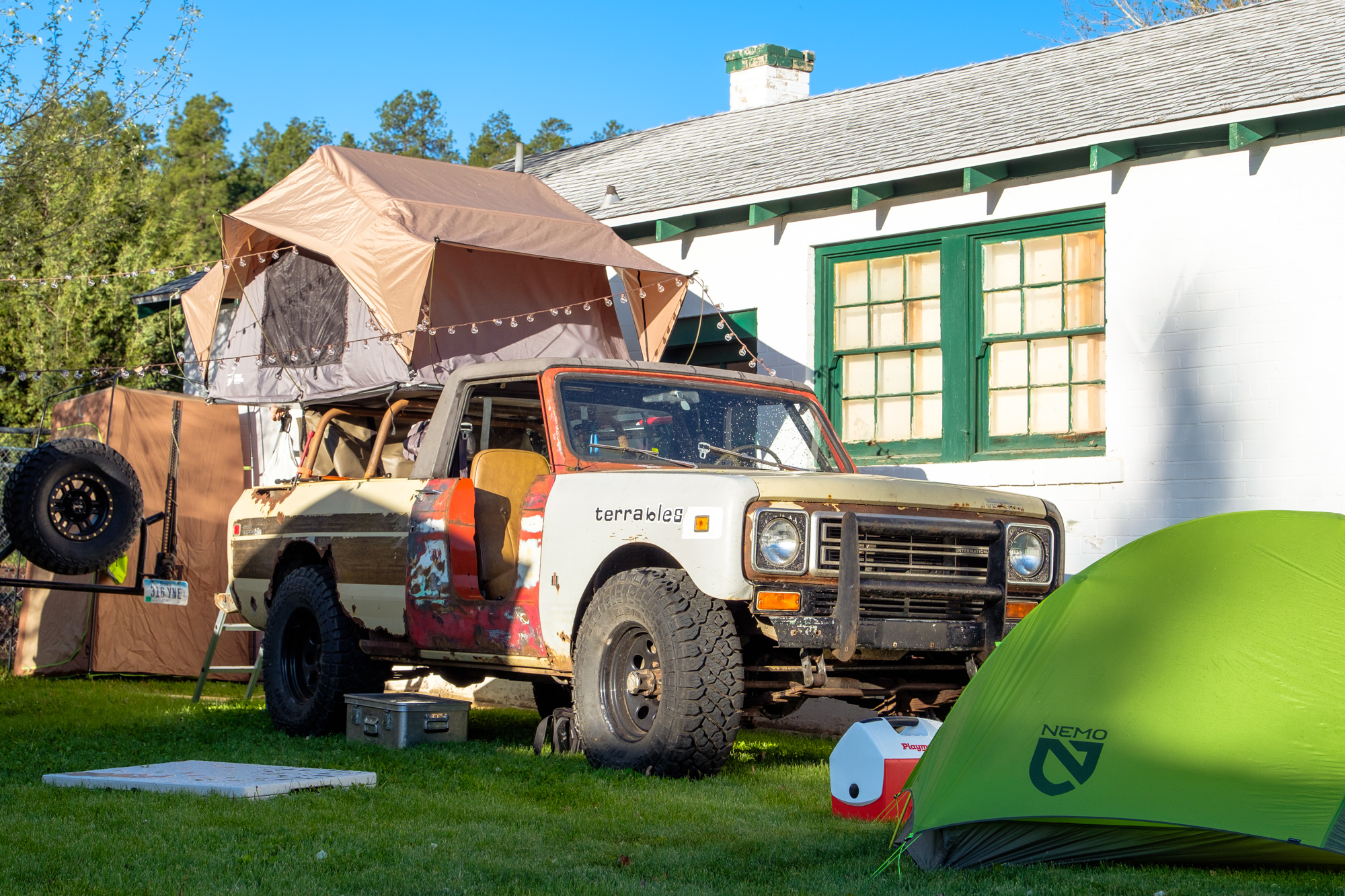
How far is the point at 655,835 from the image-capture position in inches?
207

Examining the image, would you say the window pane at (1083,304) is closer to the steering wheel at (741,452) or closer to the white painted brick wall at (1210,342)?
the white painted brick wall at (1210,342)

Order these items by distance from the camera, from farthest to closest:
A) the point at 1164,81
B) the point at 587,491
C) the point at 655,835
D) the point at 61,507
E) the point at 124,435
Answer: the point at 124,435, the point at 1164,81, the point at 61,507, the point at 587,491, the point at 655,835

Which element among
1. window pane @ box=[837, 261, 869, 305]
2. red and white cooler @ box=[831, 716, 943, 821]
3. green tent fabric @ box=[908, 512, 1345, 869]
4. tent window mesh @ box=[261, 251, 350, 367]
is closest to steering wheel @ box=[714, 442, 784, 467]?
red and white cooler @ box=[831, 716, 943, 821]

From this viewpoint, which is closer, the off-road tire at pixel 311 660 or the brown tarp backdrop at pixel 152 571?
the off-road tire at pixel 311 660

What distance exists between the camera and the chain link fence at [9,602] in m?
13.3

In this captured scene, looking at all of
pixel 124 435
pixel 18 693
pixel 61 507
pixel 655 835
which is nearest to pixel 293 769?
pixel 655 835

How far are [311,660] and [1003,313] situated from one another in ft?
17.1

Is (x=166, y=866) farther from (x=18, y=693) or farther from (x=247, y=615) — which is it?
(x=18, y=693)

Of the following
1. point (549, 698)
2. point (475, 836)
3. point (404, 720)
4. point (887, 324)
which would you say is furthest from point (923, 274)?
point (475, 836)

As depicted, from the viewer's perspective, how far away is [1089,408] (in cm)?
970

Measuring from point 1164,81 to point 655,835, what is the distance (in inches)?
283

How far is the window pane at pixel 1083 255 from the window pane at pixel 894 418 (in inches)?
59.3

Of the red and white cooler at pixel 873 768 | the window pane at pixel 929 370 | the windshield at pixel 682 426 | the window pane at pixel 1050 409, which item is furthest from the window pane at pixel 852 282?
the red and white cooler at pixel 873 768

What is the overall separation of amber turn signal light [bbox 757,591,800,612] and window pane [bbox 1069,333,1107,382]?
4101mm
